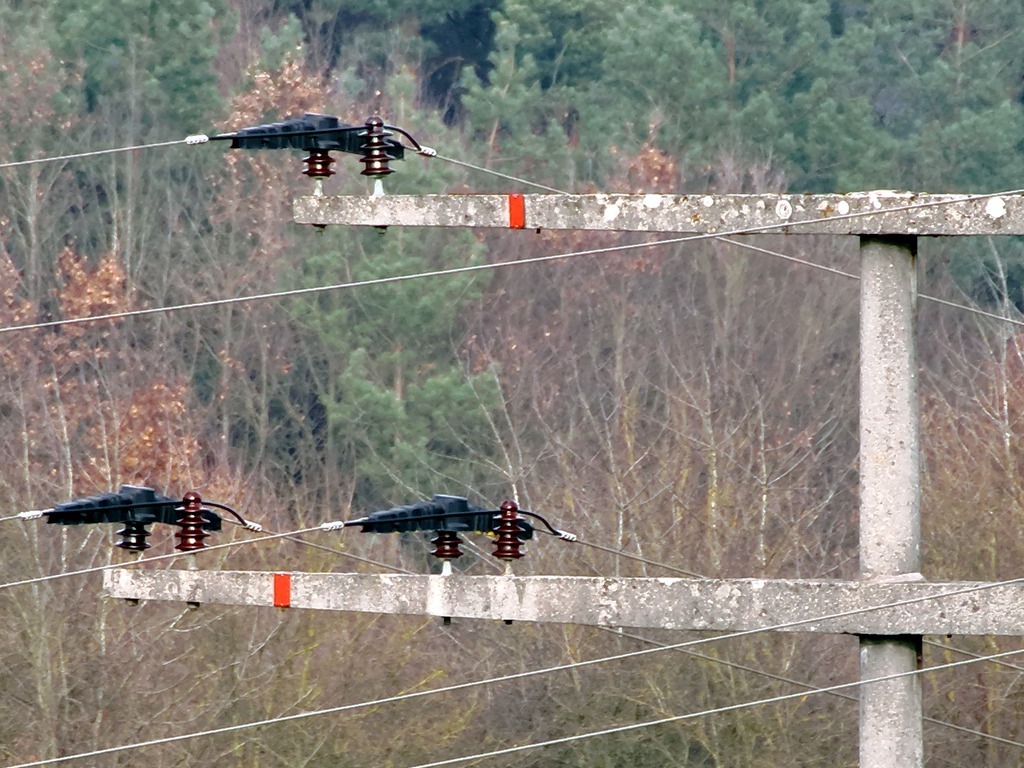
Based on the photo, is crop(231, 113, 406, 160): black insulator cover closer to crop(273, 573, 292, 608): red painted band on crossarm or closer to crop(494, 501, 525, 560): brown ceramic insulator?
crop(494, 501, 525, 560): brown ceramic insulator

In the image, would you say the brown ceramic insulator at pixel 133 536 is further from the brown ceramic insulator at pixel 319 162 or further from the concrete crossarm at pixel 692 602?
the brown ceramic insulator at pixel 319 162

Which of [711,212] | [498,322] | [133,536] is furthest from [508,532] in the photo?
[498,322]

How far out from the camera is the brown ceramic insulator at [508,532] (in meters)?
6.35

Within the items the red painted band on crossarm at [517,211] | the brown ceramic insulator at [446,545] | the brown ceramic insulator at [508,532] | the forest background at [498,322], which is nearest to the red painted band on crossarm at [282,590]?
the brown ceramic insulator at [446,545]

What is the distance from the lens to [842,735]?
18250mm

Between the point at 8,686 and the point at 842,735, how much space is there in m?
6.61

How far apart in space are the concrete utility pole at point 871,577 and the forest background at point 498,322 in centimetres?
1316

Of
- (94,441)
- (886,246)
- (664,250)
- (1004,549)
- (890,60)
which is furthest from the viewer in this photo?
(890,60)

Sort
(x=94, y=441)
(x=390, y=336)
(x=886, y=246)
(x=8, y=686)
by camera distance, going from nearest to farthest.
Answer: (x=886, y=246) < (x=8, y=686) < (x=94, y=441) < (x=390, y=336)

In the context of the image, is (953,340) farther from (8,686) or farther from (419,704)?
(8,686)

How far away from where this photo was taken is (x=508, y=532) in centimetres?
640

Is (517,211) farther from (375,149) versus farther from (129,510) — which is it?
(129,510)

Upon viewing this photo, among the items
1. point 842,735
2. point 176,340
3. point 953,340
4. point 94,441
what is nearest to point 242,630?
point 842,735

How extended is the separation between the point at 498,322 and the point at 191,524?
2922 centimetres
